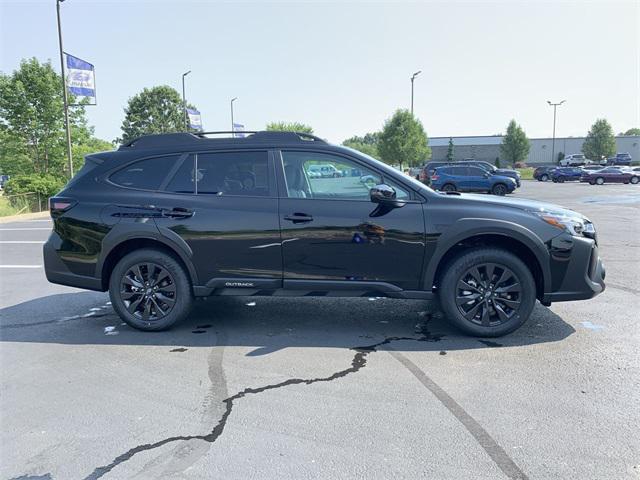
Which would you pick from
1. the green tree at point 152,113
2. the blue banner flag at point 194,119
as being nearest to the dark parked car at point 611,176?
the blue banner flag at point 194,119

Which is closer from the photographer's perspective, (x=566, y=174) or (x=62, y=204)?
(x=62, y=204)

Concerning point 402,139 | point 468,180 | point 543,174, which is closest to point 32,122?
point 468,180

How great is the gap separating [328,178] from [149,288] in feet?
6.82

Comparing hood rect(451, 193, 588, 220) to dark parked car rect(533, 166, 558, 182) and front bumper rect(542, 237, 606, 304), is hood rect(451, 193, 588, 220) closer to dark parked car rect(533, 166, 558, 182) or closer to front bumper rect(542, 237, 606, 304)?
front bumper rect(542, 237, 606, 304)

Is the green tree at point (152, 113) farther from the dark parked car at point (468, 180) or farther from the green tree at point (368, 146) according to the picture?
the dark parked car at point (468, 180)

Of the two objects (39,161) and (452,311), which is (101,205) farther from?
(39,161)

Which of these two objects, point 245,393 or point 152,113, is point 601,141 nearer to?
point 152,113

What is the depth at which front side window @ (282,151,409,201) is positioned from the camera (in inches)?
183

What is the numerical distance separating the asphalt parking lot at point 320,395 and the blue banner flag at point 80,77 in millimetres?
17391

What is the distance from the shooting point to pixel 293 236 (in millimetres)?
4625

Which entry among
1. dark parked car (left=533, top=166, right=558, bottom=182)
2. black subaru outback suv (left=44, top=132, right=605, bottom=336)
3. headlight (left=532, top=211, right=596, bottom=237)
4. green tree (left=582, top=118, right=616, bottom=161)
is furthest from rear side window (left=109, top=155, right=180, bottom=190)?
green tree (left=582, top=118, right=616, bottom=161)

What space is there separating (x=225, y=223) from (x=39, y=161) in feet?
Result: 93.4

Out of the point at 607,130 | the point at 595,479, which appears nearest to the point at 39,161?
the point at 595,479

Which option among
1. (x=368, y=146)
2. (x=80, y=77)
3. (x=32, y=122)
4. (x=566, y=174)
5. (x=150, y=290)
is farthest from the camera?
(x=368, y=146)
